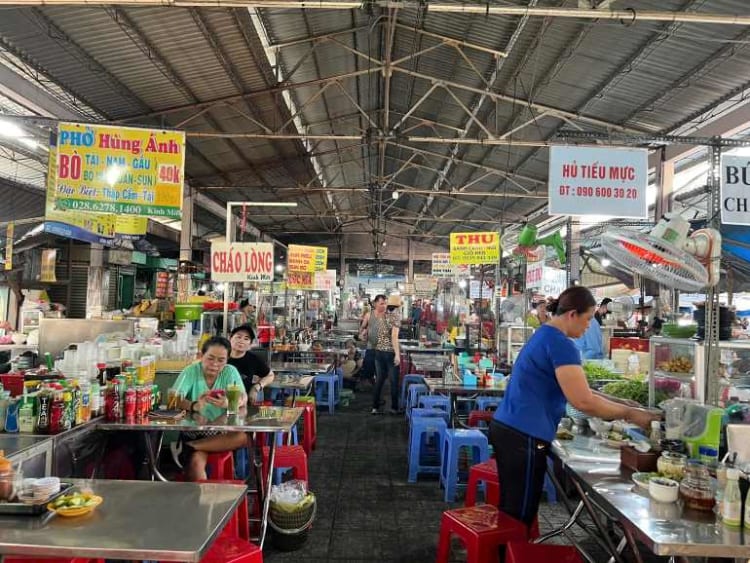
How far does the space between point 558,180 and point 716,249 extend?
1671 mm

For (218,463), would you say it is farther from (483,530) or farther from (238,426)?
(483,530)

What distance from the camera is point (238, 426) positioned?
11.3ft

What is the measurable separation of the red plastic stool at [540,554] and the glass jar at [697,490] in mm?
534

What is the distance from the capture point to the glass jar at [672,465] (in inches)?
95.4

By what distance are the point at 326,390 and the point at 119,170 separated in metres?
4.91

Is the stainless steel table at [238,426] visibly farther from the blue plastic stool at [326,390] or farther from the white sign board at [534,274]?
the white sign board at [534,274]

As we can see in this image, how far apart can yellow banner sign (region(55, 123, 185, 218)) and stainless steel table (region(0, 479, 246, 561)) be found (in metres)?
3.33

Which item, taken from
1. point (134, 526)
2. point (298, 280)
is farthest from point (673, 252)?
point (298, 280)

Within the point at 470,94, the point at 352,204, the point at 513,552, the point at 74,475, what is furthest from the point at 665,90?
the point at 352,204

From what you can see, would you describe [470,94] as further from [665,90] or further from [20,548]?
[20,548]

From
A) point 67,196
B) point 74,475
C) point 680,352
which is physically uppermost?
point 67,196

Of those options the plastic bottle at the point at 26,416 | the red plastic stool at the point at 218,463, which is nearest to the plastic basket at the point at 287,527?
the red plastic stool at the point at 218,463

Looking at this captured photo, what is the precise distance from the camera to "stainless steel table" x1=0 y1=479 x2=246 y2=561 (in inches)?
66.9

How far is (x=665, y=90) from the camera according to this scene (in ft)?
24.1
